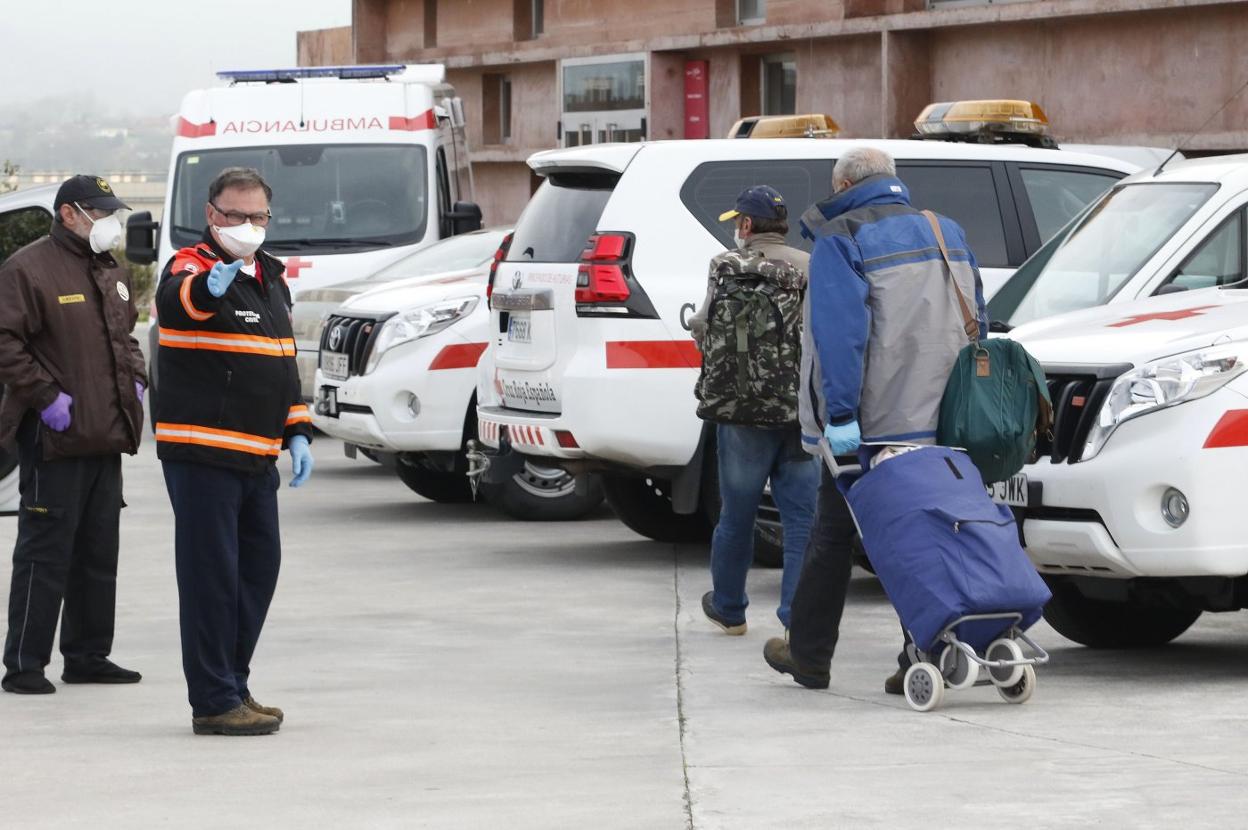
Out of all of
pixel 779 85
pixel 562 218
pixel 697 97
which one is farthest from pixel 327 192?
pixel 697 97

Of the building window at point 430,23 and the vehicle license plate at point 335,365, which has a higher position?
the building window at point 430,23

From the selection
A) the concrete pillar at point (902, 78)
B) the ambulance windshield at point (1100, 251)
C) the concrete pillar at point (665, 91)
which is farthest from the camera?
A: the concrete pillar at point (665, 91)

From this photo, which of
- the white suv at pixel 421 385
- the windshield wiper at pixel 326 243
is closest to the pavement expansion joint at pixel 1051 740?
the white suv at pixel 421 385

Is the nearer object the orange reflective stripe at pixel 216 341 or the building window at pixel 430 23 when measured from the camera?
the orange reflective stripe at pixel 216 341

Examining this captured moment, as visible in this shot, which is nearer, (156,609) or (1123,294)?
(1123,294)

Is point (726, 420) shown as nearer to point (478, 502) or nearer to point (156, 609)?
point (156, 609)

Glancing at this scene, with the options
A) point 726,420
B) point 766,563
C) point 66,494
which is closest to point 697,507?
point 766,563

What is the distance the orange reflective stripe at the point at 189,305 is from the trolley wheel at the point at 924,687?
2489 millimetres

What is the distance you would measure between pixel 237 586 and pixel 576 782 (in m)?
1.43

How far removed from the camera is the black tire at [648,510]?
12.0 meters

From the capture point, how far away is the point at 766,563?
36.7ft

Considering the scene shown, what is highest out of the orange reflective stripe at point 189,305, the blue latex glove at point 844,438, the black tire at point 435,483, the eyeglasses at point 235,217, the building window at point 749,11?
the building window at point 749,11

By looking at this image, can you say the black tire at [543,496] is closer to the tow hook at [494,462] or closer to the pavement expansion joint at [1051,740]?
the tow hook at [494,462]

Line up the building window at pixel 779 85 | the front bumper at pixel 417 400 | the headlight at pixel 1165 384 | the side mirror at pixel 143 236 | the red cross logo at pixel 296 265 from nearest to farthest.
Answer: the headlight at pixel 1165 384 → the front bumper at pixel 417 400 → the red cross logo at pixel 296 265 → the side mirror at pixel 143 236 → the building window at pixel 779 85
